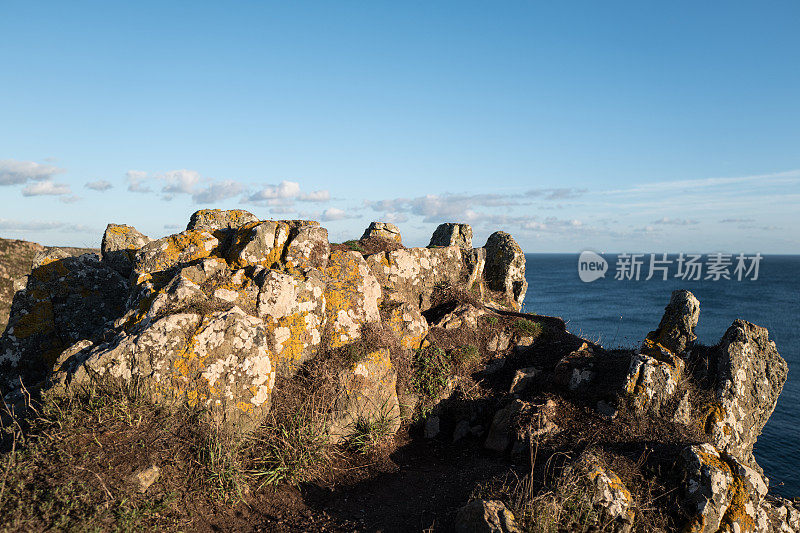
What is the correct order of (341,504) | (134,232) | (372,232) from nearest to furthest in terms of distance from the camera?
1. (341,504)
2. (134,232)
3. (372,232)

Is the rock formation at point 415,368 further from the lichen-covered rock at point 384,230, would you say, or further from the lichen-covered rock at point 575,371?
the lichen-covered rock at point 384,230

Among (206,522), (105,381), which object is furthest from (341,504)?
(105,381)

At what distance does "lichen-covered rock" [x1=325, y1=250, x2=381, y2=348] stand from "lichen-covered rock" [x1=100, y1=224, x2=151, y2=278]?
7.37m

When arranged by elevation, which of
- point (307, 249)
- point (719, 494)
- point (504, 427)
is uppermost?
point (307, 249)

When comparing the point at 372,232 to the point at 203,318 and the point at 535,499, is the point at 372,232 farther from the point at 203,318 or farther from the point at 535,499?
the point at 535,499

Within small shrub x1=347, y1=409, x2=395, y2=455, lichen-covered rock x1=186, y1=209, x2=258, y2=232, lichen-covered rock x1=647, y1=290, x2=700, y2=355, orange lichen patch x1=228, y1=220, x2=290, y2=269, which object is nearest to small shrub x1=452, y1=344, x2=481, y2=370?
small shrub x1=347, y1=409, x2=395, y2=455

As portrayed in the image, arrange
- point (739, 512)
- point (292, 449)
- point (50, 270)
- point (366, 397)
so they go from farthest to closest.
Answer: point (50, 270) < point (366, 397) < point (292, 449) < point (739, 512)

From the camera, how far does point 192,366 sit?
8.23 meters

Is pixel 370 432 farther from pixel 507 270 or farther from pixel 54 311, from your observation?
pixel 507 270

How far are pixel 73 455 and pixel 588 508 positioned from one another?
8295 millimetres

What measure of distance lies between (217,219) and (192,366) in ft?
23.5

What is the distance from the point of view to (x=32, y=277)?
1230 cm

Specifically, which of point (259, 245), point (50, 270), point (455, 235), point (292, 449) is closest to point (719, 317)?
point (455, 235)

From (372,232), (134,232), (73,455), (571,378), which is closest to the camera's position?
(73,455)
